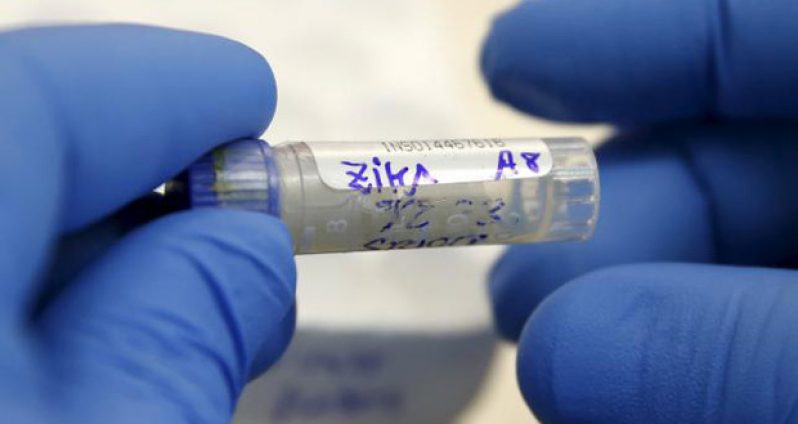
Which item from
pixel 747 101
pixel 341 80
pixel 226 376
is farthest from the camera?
pixel 341 80

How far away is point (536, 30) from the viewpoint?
61cm

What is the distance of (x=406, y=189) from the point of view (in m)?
0.46

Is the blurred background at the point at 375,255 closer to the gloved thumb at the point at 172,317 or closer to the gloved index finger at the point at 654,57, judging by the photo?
the gloved index finger at the point at 654,57

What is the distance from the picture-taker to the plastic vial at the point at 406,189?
0.45m

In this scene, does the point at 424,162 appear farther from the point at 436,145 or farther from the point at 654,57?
the point at 654,57

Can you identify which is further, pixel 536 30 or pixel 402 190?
pixel 536 30

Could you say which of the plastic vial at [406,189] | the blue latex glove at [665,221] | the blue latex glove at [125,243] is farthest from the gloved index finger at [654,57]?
the blue latex glove at [125,243]

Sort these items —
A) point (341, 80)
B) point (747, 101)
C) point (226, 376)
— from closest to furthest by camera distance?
point (226, 376) < point (747, 101) < point (341, 80)

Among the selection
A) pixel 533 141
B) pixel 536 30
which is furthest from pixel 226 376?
pixel 536 30

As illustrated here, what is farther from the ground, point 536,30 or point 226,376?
point 536,30

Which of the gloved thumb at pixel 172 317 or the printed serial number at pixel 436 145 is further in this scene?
the printed serial number at pixel 436 145

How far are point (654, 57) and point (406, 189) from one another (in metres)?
0.24

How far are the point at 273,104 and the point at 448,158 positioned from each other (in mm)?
105

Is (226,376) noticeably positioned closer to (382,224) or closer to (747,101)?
(382,224)
